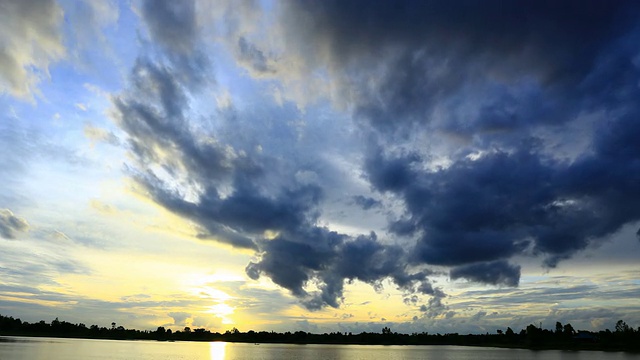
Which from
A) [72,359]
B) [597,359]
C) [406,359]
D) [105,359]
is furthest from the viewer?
[406,359]

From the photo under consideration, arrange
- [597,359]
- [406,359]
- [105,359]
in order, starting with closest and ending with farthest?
A: [105,359]
[597,359]
[406,359]

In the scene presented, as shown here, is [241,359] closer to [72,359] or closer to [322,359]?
[322,359]

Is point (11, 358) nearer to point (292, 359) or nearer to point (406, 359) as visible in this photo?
point (292, 359)

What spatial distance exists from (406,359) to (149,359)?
104m

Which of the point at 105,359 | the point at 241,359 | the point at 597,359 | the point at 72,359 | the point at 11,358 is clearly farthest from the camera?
the point at 241,359

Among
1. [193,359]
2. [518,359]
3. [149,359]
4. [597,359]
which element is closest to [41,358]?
[149,359]

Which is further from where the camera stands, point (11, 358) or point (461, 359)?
point (461, 359)

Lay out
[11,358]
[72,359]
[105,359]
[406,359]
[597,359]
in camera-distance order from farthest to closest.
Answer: [406,359]
[597,359]
[105,359]
[72,359]
[11,358]

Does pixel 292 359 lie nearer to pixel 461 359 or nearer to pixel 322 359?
pixel 322 359

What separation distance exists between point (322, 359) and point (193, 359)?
52.9 m

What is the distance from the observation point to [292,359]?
17250 cm

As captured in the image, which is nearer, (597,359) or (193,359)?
(597,359)

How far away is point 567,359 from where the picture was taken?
167000mm

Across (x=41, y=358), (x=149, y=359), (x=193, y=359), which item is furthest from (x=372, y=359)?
(x=41, y=358)
